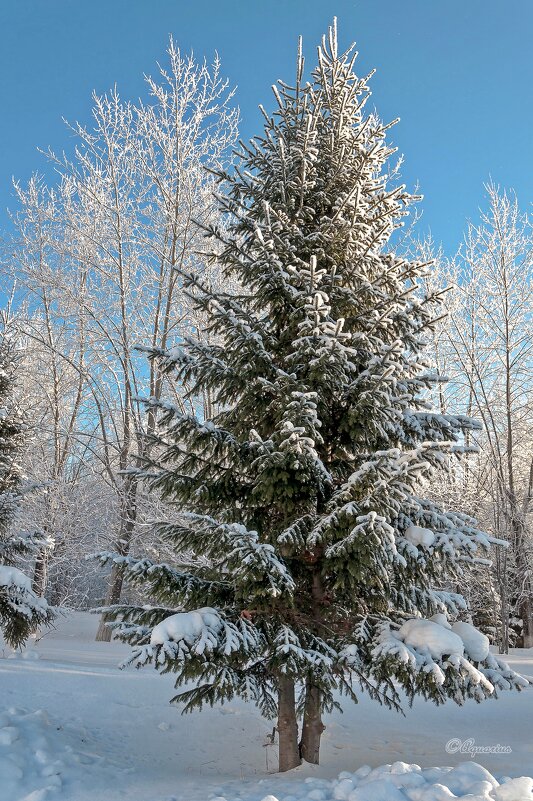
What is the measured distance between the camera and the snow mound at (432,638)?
13.6ft

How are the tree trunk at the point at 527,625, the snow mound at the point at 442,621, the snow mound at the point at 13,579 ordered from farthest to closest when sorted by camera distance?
1. the tree trunk at the point at 527,625
2. the snow mound at the point at 13,579
3. the snow mound at the point at 442,621

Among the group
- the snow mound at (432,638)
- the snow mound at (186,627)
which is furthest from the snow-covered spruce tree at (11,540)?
the snow mound at (432,638)

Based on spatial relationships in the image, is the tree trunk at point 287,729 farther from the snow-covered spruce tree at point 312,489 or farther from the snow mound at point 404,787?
the snow mound at point 404,787

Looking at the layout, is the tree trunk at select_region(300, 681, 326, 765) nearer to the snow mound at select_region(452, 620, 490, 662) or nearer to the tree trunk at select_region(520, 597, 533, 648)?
the snow mound at select_region(452, 620, 490, 662)

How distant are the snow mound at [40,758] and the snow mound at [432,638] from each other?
2.98 m

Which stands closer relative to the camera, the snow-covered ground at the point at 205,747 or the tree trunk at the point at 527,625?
the snow-covered ground at the point at 205,747

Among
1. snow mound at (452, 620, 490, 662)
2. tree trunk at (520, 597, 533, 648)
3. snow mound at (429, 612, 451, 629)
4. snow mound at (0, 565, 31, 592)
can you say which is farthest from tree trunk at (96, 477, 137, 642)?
tree trunk at (520, 597, 533, 648)

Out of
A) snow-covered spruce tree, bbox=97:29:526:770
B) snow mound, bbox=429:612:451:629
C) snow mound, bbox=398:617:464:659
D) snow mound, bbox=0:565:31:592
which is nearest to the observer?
snow mound, bbox=398:617:464:659

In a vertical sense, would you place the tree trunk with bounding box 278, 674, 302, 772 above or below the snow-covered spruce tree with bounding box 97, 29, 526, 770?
below

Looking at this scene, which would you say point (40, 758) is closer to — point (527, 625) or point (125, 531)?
point (125, 531)

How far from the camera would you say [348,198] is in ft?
19.1

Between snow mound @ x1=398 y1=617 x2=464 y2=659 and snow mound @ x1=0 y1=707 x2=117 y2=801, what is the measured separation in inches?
117

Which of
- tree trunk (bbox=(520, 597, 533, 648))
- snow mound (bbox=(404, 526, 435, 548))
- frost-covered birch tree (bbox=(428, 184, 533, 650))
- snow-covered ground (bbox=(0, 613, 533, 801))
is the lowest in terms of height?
snow-covered ground (bbox=(0, 613, 533, 801))

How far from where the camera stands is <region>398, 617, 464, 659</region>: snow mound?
163 inches
